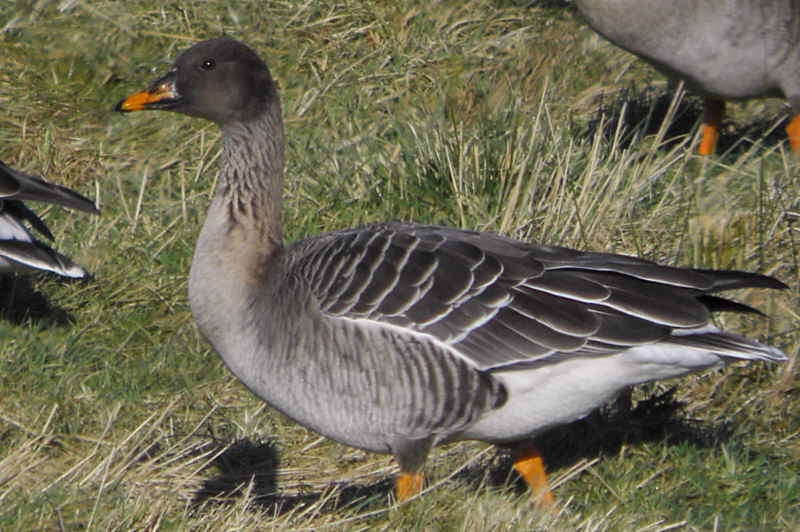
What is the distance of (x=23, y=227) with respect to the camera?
5906 millimetres

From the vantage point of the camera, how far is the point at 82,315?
6039 millimetres

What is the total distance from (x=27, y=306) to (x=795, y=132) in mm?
4292

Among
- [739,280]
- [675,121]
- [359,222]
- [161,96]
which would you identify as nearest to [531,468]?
[739,280]

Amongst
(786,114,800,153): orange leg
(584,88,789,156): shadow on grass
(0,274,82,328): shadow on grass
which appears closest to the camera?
(0,274,82,328): shadow on grass

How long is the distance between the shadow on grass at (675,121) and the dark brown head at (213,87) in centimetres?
302

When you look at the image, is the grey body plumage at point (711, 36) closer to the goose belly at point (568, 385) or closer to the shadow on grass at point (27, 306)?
the goose belly at point (568, 385)

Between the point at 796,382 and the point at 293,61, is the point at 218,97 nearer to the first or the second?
the point at 796,382

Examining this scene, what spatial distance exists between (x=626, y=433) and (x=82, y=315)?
2.71 meters

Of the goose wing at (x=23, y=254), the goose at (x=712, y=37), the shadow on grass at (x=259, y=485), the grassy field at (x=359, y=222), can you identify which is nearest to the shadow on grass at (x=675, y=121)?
the grassy field at (x=359, y=222)

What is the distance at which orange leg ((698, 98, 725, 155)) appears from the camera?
7.33 metres

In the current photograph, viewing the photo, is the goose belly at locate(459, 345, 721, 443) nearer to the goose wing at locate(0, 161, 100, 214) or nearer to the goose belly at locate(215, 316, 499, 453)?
the goose belly at locate(215, 316, 499, 453)

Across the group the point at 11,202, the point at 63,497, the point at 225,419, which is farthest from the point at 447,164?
the point at 63,497

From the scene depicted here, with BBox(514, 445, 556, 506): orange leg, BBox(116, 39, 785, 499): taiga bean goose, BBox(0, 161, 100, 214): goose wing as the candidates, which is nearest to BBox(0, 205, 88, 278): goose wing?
BBox(0, 161, 100, 214): goose wing

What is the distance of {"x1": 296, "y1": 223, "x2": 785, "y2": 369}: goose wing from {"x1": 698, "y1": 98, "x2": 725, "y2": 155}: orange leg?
317 cm
